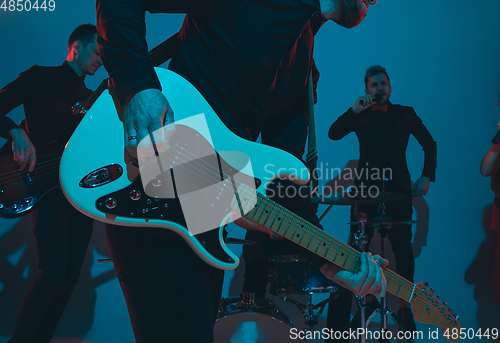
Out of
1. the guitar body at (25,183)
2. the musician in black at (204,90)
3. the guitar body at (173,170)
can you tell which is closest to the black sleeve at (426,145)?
the musician in black at (204,90)

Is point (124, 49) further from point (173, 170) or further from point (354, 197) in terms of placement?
point (354, 197)

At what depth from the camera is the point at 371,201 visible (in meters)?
2.85

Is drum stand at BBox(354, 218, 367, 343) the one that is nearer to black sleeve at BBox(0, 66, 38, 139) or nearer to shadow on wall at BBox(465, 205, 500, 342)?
shadow on wall at BBox(465, 205, 500, 342)

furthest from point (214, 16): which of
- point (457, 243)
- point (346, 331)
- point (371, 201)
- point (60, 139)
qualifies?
point (457, 243)

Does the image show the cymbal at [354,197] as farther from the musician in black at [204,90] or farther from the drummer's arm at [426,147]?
the musician in black at [204,90]

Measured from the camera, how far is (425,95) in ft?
12.9

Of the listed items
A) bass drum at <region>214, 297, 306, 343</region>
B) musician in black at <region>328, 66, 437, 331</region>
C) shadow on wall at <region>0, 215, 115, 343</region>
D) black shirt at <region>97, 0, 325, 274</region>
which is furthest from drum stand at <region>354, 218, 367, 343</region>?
shadow on wall at <region>0, 215, 115, 343</region>

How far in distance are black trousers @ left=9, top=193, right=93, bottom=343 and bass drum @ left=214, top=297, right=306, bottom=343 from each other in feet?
3.75

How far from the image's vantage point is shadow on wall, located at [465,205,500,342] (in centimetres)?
369

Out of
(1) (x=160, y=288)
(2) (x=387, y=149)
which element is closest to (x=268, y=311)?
(1) (x=160, y=288)

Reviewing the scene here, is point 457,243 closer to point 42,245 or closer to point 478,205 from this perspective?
point 478,205

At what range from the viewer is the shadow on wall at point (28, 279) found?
11.1 ft

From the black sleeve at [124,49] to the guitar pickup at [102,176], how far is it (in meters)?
0.17

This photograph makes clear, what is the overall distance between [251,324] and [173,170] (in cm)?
154
